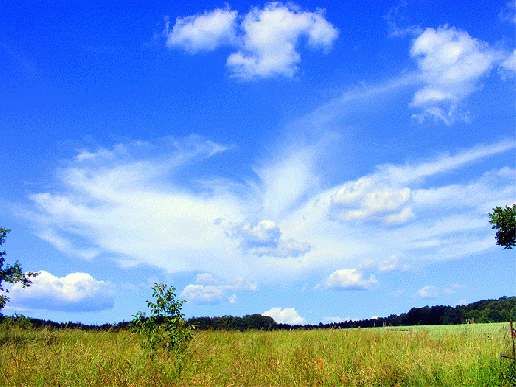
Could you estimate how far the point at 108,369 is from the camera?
34.7 feet

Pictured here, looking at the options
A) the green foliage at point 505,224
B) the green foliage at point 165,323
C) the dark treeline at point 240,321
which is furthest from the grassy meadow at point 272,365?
the green foliage at point 505,224

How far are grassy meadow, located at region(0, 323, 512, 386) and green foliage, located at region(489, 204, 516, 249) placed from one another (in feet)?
46.0

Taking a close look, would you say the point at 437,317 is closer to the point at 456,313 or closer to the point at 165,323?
the point at 456,313

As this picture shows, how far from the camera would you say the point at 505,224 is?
27109 millimetres

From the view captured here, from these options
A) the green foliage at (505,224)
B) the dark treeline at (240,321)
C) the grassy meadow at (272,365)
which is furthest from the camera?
the green foliage at (505,224)

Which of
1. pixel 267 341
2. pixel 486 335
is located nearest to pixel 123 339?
pixel 267 341

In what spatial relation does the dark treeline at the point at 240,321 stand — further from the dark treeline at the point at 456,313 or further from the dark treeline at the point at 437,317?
the dark treeline at the point at 456,313

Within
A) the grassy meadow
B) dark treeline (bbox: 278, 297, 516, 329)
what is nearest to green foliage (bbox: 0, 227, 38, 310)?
the grassy meadow

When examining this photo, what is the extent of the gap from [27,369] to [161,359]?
3517mm

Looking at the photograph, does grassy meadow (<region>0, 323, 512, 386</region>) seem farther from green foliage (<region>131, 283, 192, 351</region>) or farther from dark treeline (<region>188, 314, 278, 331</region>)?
dark treeline (<region>188, 314, 278, 331</region>)

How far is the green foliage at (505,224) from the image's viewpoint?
27.1 metres

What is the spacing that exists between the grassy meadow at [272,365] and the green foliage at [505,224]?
46.0ft

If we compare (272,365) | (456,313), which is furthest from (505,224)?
(272,365)

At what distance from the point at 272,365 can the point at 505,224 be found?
76.1 ft
